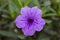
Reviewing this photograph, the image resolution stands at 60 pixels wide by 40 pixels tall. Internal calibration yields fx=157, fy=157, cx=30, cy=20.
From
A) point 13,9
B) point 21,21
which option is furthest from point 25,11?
point 13,9

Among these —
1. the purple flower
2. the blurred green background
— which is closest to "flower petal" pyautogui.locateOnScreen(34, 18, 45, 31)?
the purple flower

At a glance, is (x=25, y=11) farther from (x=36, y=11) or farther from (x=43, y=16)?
(x=43, y=16)

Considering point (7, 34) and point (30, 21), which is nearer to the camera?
point (30, 21)

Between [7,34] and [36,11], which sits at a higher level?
[36,11]

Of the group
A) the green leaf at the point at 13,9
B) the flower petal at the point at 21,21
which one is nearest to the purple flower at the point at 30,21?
the flower petal at the point at 21,21

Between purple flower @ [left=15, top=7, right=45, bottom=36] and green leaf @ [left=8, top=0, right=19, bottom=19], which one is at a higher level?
green leaf @ [left=8, top=0, right=19, bottom=19]

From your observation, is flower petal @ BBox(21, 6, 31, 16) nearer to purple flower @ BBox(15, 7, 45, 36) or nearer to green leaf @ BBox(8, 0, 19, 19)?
purple flower @ BBox(15, 7, 45, 36)
